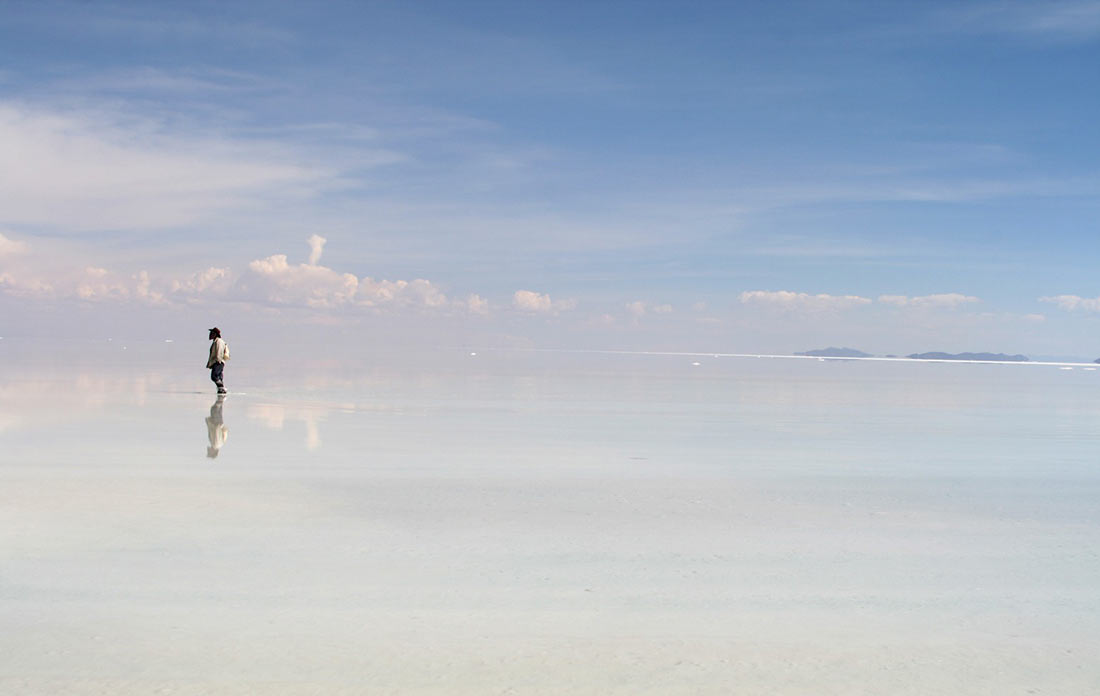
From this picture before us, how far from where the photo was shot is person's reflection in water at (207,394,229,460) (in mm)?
15112

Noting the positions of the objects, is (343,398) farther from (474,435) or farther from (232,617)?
(232,617)

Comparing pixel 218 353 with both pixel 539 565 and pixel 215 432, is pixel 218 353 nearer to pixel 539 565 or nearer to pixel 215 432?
pixel 215 432

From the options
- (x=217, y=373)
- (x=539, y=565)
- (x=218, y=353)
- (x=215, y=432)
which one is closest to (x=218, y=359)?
(x=218, y=353)

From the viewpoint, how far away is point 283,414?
870 inches

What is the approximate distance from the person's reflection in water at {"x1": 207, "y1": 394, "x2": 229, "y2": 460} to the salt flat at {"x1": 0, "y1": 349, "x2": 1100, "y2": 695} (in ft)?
0.62

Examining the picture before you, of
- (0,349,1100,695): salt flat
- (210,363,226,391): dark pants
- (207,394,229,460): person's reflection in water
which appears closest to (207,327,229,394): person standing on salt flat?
(210,363,226,391): dark pants

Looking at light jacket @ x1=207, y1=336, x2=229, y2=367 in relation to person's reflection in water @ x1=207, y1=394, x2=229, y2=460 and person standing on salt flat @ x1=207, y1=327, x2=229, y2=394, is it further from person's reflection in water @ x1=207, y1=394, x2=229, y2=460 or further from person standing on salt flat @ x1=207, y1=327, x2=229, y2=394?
person's reflection in water @ x1=207, y1=394, x2=229, y2=460

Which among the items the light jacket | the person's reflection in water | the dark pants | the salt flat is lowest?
the salt flat

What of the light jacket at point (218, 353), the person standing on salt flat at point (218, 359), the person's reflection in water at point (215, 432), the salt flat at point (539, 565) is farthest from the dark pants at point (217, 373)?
the salt flat at point (539, 565)

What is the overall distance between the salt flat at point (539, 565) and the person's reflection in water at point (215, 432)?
0.19 metres

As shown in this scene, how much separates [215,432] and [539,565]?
454 inches

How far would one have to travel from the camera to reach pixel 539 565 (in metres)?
7.83

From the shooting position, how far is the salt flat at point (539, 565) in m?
5.52

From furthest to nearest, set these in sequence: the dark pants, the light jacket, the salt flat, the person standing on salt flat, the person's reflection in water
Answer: the light jacket
the person standing on salt flat
the dark pants
the person's reflection in water
the salt flat
